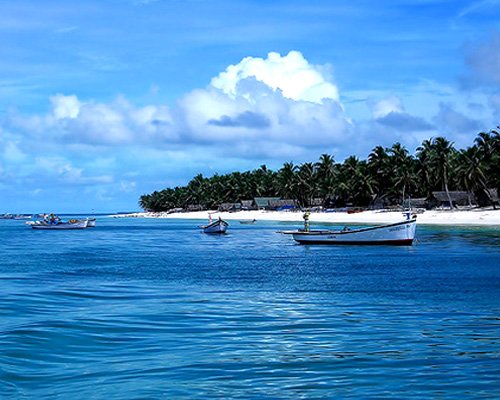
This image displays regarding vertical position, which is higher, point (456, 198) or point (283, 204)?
point (283, 204)

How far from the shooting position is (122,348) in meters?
13.8

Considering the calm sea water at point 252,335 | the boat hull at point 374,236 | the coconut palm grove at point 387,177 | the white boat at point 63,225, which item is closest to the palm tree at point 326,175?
the coconut palm grove at point 387,177

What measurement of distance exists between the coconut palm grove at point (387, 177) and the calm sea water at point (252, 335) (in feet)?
218

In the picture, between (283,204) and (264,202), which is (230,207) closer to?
(264,202)

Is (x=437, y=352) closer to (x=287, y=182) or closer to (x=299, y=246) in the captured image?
(x=299, y=246)

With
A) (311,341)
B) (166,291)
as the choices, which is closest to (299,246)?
A: (166,291)

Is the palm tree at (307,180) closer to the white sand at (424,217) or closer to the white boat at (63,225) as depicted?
the white sand at (424,217)

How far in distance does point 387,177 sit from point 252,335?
103531 millimetres

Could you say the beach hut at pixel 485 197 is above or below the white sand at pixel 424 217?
above

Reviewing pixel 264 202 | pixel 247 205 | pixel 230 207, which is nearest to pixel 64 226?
pixel 264 202

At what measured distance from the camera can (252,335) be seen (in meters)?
15.0

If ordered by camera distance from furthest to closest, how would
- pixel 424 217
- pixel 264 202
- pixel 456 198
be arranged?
pixel 264 202 → pixel 456 198 → pixel 424 217

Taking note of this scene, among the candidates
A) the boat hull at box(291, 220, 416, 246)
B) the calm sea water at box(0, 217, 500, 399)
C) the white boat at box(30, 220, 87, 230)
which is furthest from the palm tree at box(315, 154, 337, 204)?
the calm sea water at box(0, 217, 500, 399)

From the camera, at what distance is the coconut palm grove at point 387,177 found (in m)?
94.0
